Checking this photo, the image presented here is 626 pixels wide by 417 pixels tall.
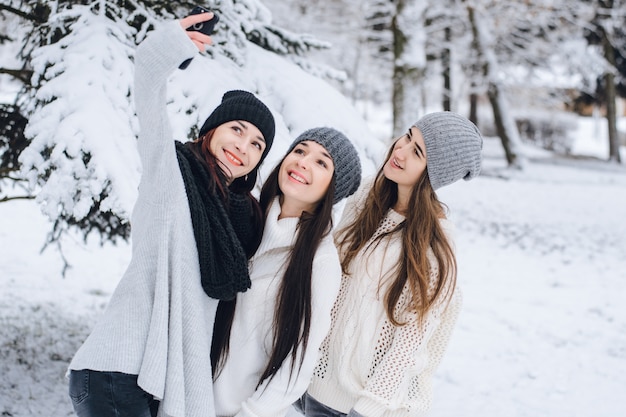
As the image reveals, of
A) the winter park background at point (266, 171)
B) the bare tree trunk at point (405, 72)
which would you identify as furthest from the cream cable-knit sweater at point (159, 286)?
the bare tree trunk at point (405, 72)

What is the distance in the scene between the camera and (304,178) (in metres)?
2.20

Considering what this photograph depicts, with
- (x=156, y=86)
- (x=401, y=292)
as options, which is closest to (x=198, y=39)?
(x=156, y=86)

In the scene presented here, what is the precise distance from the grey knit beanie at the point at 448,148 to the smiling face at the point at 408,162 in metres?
0.03

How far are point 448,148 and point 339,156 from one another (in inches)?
17.6

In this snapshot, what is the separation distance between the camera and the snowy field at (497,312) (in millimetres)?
4305

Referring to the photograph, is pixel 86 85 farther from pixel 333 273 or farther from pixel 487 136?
pixel 487 136

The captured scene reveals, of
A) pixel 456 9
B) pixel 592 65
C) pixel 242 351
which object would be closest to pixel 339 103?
A: pixel 242 351

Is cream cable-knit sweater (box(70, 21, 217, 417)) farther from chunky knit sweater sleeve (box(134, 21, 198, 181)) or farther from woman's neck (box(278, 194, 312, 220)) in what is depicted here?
woman's neck (box(278, 194, 312, 220))

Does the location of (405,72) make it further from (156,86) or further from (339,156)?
(156,86)

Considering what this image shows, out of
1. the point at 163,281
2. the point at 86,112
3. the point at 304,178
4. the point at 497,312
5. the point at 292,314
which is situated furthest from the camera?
the point at 497,312

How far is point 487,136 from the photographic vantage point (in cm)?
2530

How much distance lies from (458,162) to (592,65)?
17.4 meters

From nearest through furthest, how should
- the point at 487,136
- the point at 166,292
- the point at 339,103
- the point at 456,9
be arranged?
the point at 166,292, the point at 339,103, the point at 456,9, the point at 487,136

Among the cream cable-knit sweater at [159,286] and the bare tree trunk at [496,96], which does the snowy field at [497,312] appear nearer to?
the cream cable-knit sweater at [159,286]
